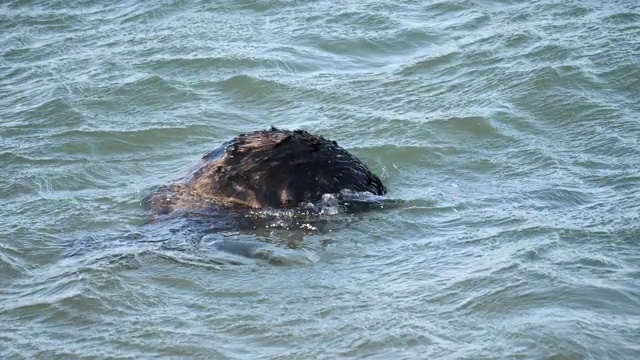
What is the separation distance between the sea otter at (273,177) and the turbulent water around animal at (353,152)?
199 mm

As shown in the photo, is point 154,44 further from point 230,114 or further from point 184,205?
point 184,205

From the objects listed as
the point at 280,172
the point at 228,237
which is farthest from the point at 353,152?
the point at 228,237

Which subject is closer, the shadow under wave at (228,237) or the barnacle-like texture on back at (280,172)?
the shadow under wave at (228,237)

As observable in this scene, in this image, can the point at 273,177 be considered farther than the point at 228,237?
Yes

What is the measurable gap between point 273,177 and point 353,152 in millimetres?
1650

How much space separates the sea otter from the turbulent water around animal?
0.20 meters

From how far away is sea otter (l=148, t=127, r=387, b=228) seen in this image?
24.1 ft

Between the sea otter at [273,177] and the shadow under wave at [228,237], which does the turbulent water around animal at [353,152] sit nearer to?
the shadow under wave at [228,237]

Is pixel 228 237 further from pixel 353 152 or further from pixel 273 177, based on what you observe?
pixel 353 152

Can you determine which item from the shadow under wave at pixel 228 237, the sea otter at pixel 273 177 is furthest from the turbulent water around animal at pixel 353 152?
the sea otter at pixel 273 177

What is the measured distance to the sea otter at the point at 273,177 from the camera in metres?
7.35

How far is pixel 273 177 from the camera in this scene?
7.37 meters

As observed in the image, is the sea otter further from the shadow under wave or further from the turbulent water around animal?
the turbulent water around animal

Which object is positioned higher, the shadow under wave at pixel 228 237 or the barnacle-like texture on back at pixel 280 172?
the barnacle-like texture on back at pixel 280 172
